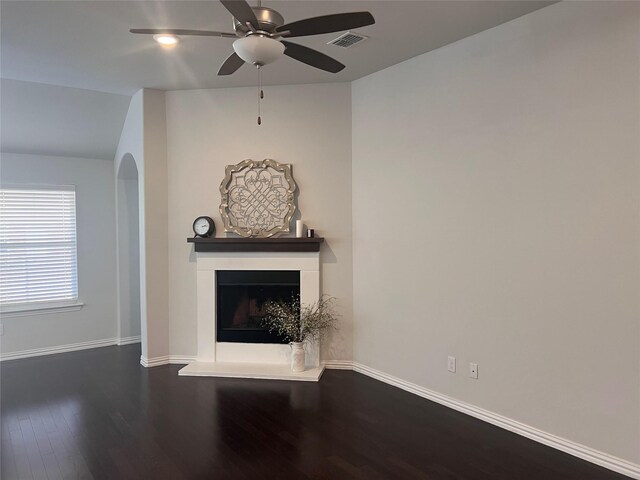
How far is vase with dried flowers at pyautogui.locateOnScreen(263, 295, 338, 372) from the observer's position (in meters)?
4.18

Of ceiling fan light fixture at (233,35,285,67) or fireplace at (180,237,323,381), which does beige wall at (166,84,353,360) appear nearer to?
fireplace at (180,237,323,381)

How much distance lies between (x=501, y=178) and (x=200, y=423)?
2769 millimetres

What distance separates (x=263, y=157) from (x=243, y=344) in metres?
1.90

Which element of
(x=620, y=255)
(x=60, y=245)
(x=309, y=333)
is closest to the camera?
(x=620, y=255)

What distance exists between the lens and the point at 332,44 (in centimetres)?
340

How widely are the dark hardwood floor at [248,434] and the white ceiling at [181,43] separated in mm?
2785

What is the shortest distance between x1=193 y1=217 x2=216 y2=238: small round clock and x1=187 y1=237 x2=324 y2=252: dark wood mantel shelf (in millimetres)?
82

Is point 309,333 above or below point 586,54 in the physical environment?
below

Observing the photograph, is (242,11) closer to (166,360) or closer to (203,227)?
(203,227)

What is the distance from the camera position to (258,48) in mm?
2117

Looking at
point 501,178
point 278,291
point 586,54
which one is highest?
point 586,54

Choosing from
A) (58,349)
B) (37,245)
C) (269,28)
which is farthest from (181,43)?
(58,349)

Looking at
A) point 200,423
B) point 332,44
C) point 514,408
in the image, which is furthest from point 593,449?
point 332,44

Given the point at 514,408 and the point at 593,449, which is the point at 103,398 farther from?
the point at 593,449
